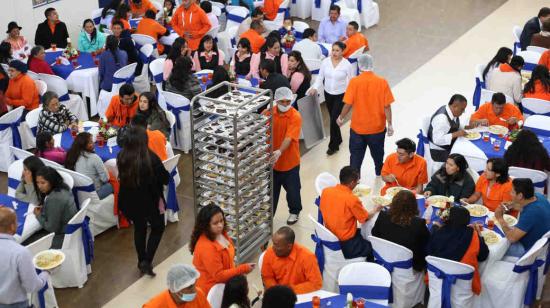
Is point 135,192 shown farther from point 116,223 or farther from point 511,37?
point 511,37

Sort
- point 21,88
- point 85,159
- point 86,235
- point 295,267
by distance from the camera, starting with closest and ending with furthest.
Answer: point 295,267
point 86,235
point 85,159
point 21,88

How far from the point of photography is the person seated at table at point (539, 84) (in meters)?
9.65

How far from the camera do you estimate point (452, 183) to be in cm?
767

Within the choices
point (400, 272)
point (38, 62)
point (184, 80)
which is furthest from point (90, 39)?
point (400, 272)

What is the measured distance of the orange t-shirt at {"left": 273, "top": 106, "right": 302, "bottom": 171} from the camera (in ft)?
25.8

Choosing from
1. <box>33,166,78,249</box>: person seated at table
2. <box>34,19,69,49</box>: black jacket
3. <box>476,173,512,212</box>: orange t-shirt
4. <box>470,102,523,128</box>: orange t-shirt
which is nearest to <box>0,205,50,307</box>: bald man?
<box>33,166,78,249</box>: person seated at table

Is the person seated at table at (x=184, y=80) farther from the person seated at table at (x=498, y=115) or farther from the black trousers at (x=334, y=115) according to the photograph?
the person seated at table at (x=498, y=115)

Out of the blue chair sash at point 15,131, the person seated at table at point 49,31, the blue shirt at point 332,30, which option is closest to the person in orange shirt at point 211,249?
the blue chair sash at point 15,131

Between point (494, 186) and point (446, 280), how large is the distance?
147 centimetres

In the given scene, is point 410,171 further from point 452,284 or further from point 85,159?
point 85,159

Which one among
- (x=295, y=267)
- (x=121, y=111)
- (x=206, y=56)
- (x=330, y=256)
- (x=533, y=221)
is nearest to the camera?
(x=295, y=267)

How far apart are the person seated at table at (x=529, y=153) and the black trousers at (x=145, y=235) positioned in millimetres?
3769

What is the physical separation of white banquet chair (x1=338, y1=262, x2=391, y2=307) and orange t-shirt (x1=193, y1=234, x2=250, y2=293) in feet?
2.89

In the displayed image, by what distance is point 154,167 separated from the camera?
283 inches
